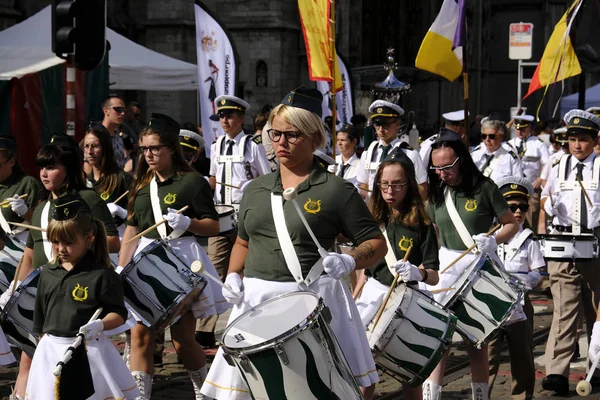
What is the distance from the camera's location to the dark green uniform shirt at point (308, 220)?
5.61 meters

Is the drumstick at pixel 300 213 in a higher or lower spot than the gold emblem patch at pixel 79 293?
higher

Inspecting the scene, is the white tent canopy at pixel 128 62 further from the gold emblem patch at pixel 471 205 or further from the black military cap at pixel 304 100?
the black military cap at pixel 304 100

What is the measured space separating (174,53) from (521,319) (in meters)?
26.4

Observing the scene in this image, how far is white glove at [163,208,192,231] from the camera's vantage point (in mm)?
7453

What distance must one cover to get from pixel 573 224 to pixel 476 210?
197 centimetres

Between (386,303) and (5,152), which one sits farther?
(5,152)

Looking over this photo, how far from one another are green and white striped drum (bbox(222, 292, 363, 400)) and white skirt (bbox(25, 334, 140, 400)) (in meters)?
1.08

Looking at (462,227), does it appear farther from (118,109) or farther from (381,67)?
(381,67)

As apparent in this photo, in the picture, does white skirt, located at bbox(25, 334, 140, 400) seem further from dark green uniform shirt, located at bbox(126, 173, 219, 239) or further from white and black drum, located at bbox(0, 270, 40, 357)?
dark green uniform shirt, located at bbox(126, 173, 219, 239)

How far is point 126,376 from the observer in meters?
6.29

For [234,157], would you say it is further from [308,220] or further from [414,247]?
[308,220]

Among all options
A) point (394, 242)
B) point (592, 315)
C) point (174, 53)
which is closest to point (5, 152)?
point (394, 242)

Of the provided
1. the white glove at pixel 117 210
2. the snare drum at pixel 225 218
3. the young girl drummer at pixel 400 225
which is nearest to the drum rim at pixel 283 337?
the young girl drummer at pixel 400 225

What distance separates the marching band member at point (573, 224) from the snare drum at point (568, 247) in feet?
0.14
